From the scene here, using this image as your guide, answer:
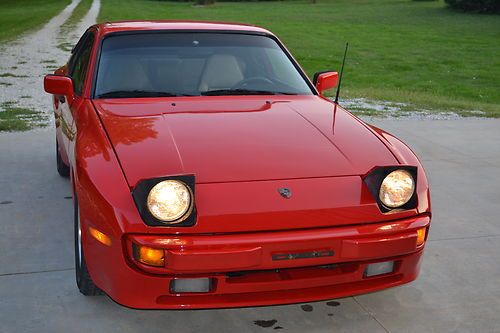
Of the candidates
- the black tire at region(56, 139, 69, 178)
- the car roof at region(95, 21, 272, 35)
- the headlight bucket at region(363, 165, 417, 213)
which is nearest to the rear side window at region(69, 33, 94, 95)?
the car roof at region(95, 21, 272, 35)

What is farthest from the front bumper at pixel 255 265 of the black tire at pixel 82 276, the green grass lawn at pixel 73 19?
the green grass lawn at pixel 73 19

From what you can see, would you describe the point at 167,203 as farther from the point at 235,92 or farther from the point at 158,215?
the point at 235,92

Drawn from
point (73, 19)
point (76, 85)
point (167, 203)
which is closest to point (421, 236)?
point (167, 203)

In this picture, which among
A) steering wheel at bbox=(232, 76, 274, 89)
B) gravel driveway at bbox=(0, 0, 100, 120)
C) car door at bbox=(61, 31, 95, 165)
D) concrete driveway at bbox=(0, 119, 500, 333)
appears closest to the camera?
concrete driveway at bbox=(0, 119, 500, 333)

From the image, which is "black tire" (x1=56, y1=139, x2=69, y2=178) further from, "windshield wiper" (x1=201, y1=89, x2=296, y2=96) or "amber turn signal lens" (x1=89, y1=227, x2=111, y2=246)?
"amber turn signal lens" (x1=89, y1=227, x2=111, y2=246)

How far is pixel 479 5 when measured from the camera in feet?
121

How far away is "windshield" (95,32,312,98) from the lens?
160 inches

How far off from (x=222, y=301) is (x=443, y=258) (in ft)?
5.68

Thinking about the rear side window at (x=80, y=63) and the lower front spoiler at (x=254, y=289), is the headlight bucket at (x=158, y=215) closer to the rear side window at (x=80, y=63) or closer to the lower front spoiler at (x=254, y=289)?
the lower front spoiler at (x=254, y=289)

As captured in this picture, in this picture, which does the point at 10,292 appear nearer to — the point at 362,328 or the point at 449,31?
the point at 362,328

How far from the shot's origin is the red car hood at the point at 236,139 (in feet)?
9.80

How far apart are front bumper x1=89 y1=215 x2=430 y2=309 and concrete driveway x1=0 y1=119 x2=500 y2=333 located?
1.11 ft

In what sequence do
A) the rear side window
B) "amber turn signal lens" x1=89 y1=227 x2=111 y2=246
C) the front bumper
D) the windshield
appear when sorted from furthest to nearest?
1. the rear side window
2. the windshield
3. "amber turn signal lens" x1=89 y1=227 x2=111 y2=246
4. the front bumper

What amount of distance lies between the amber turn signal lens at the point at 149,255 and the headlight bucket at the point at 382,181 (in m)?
0.96
